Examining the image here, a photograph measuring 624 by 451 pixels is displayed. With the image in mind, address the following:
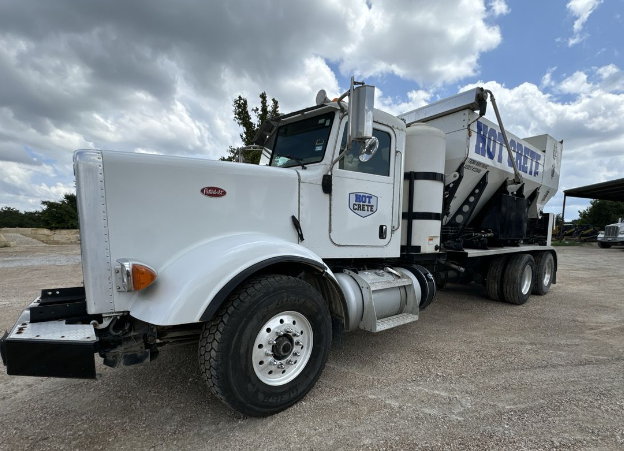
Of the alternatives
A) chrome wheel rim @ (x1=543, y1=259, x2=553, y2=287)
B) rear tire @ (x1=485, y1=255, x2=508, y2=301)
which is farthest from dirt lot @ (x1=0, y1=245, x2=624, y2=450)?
chrome wheel rim @ (x1=543, y1=259, x2=553, y2=287)

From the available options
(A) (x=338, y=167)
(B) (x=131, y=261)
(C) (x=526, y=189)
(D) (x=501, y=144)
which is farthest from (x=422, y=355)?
(C) (x=526, y=189)

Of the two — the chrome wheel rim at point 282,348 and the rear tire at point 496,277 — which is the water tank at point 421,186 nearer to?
the chrome wheel rim at point 282,348

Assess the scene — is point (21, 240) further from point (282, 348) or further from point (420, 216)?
point (420, 216)

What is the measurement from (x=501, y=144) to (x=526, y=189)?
169cm

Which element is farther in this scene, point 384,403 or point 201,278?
point 384,403

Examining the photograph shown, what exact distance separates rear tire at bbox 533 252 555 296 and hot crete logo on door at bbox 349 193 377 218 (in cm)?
523

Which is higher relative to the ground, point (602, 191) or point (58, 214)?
point (602, 191)

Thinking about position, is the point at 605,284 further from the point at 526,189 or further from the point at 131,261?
the point at 131,261

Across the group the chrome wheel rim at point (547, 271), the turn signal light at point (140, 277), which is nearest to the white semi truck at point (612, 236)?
the chrome wheel rim at point (547, 271)

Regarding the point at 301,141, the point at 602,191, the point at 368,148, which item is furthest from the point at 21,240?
the point at 602,191

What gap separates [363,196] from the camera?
11.9 ft

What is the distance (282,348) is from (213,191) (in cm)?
138

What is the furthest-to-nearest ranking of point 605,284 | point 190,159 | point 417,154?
point 605,284
point 417,154
point 190,159

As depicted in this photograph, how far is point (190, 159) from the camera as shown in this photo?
2.61 metres
